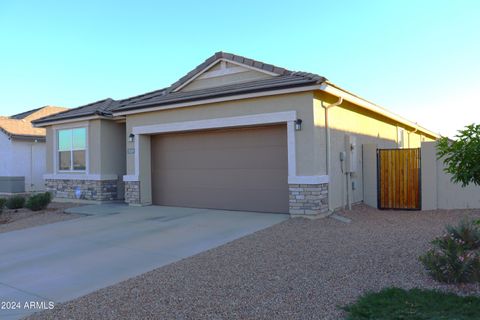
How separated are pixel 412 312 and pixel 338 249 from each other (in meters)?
2.79

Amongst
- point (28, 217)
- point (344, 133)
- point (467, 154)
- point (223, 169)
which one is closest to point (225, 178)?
point (223, 169)

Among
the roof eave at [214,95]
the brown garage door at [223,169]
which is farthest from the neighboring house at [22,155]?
the brown garage door at [223,169]

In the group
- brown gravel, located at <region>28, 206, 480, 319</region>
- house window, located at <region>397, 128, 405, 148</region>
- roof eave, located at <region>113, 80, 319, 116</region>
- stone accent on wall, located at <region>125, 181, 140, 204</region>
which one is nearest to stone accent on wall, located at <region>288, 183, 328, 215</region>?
brown gravel, located at <region>28, 206, 480, 319</region>

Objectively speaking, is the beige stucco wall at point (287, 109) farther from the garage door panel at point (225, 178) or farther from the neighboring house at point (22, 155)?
the neighboring house at point (22, 155)

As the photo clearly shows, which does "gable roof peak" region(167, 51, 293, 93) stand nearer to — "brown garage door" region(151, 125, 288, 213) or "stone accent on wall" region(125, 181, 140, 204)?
"brown garage door" region(151, 125, 288, 213)

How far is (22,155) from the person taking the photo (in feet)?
73.2

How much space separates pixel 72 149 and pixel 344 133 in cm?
1055

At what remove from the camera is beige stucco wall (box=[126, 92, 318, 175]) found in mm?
9914

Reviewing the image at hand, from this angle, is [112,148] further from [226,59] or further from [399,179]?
[399,179]

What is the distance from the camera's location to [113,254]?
7086mm

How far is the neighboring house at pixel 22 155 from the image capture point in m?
21.9

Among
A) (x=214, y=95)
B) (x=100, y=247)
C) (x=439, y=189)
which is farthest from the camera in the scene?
(x=439, y=189)

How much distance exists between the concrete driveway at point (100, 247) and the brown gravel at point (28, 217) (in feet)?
2.26

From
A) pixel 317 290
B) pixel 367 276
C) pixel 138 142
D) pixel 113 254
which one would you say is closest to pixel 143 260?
pixel 113 254
